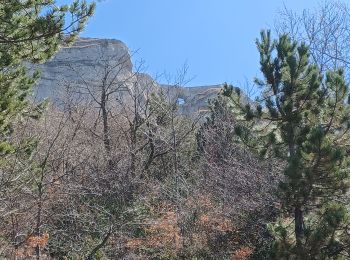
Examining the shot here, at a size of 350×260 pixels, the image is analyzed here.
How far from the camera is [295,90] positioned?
27.9 feet

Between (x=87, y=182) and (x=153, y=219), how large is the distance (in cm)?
325

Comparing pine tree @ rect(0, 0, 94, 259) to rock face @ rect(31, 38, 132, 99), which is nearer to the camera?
pine tree @ rect(0, 0, 94, 259)

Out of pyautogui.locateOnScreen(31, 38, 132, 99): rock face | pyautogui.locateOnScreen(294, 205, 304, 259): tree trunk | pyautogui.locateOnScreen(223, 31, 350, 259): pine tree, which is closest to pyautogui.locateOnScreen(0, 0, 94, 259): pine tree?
pyautogui.locateOnScreen(223, 31, 350, 259): pine tree

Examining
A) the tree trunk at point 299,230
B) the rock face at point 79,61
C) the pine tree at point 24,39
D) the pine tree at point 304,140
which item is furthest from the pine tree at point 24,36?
the rock face at point 79,61

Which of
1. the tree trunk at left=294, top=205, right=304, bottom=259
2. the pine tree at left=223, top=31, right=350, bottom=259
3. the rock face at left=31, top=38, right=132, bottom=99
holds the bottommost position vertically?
the tree trunk at left=294, top=205, right=304, bottom=259

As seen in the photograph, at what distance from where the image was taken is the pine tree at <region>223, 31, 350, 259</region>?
7332 mm

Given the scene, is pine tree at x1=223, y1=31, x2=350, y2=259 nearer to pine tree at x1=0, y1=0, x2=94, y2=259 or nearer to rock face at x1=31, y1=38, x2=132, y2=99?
pine tree at x1=0, y1=0, x2=94, y2=259

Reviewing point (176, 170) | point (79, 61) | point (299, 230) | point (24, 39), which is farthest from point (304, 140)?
point (79, 61)

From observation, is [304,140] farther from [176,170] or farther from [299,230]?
[176,170]

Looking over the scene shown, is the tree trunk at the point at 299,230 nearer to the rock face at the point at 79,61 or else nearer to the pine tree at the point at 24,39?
the pine tree at the point at 24,39

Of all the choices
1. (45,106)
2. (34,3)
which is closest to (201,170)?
(45,106)

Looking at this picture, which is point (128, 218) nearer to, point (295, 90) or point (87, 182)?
point (87, 182)

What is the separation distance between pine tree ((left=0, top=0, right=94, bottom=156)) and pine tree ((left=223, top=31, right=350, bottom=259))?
9.92 ft

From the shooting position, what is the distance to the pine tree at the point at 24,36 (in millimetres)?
7039
